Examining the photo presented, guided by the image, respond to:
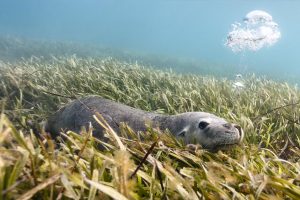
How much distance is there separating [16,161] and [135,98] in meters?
4.97

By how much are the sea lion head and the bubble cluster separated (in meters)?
6.48

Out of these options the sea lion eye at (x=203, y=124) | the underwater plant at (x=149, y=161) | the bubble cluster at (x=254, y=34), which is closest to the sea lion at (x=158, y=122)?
the sea lion eye at (x=203, y=124)

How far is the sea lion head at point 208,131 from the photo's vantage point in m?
3.49

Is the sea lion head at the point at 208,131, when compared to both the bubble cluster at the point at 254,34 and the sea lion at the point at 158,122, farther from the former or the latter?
the bubble cluster at the point at 254,34

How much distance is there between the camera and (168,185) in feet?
6.59

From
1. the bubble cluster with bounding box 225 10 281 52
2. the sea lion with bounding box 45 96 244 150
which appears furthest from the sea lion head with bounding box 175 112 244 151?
the bubble cluster with bounding box 225 10 281 52

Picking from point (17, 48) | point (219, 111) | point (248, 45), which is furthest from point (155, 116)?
point (17, 48)

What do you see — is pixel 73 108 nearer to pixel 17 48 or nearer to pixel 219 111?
pixel 219 111

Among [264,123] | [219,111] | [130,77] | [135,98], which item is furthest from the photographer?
[130,77]

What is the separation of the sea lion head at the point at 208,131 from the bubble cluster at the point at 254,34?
6.48 metres

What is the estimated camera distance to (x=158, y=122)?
443cm

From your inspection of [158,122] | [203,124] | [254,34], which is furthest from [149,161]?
[254,34]

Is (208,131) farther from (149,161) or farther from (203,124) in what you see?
(149,161)

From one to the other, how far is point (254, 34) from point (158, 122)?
7.91m
